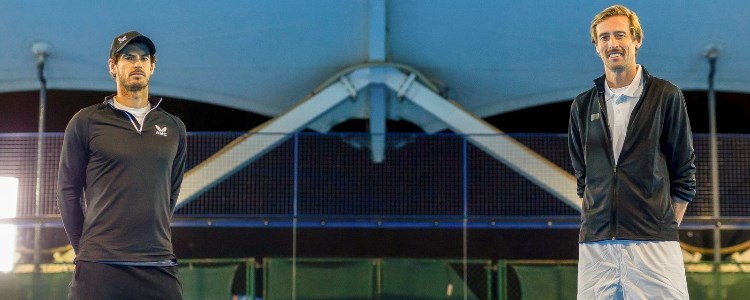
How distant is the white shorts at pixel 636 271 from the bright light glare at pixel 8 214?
21.2 ft

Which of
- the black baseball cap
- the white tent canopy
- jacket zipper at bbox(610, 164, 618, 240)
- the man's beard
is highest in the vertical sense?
the white tent canopy

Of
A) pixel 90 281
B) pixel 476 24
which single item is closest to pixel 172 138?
pixel 90 281

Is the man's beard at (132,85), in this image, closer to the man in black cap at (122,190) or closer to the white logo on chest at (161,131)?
the man in black cap at (122,190)

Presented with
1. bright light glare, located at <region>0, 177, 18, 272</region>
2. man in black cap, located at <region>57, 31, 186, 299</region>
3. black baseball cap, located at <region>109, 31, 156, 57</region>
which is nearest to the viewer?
man in black cap, located at <region>57, 31, 186, 299</region>

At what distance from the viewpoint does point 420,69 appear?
34.7 ft

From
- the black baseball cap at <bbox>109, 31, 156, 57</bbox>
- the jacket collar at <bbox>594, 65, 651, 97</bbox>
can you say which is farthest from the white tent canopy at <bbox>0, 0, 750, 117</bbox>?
the jacket collar at <bbox>594, 65, 651, 97</bbox>

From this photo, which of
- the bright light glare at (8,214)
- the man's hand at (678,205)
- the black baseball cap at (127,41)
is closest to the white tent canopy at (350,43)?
the bright light glare at (8,214)

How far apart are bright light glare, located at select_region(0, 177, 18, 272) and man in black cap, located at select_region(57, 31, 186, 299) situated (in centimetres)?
555

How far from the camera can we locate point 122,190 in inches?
116

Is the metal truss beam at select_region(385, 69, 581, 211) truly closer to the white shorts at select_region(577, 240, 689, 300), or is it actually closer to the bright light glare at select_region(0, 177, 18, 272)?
the bright light glare at select_region(0, 177, 18, 272)

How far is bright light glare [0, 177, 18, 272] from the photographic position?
26.8 ft

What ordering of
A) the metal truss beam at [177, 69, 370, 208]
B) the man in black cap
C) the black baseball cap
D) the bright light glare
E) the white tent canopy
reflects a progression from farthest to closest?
1. the white tent canopy
2. the metal truss beam at [177, 69, 370, 208]
3. the bright light glare
4. the black baseball cap
5. the man in black cap

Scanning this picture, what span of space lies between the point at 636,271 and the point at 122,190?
158 cm

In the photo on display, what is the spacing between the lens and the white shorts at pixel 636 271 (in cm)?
280
